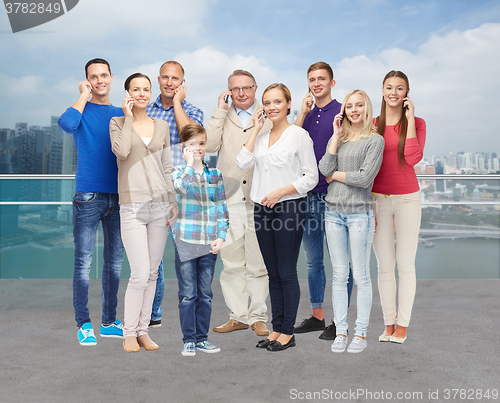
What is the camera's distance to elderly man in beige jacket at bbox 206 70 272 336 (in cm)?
255

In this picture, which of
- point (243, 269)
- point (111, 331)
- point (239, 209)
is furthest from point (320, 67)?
point (111, 331)

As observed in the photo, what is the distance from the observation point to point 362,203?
2219 mm

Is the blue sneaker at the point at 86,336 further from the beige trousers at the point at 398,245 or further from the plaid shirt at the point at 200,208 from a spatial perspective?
the beige trousers at the point at 398,245

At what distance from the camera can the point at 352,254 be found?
2.27m

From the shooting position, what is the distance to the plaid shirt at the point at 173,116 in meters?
2.47

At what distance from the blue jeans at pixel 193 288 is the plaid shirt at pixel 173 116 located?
0.58 metres

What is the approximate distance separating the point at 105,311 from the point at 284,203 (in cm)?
124

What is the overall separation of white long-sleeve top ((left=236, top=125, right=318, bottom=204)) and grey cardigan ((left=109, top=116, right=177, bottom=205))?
43 centimetres

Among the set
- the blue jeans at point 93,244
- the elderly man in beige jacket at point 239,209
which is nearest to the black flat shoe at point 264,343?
the elderly man in beige jacket at point 239,209

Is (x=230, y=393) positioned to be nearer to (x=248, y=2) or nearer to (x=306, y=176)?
(x=306, y=176)

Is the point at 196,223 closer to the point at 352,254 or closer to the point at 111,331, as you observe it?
the point at 352,254

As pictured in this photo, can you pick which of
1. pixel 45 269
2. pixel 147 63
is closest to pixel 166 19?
pixel 147 63

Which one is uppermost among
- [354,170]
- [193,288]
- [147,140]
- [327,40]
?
[327,40]

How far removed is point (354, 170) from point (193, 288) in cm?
103
